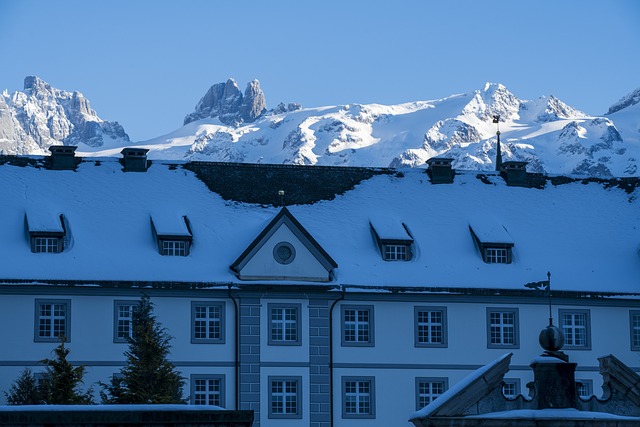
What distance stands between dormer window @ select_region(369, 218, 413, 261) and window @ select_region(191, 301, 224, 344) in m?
6.82

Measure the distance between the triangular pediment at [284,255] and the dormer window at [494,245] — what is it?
6.69 meters

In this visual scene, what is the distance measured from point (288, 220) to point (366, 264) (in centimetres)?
377

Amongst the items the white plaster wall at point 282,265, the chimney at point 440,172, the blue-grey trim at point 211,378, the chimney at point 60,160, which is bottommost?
the blue-grey trim at point 211,378

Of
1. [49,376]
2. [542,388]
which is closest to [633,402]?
[542,388]

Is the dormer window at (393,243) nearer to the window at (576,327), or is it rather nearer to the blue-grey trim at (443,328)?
the blue-grey trim at (443,328)

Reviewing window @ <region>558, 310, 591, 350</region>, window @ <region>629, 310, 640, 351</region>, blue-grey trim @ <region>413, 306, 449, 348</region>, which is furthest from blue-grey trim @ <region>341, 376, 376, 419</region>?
window @ <region>629, 310, 640, 351</region>

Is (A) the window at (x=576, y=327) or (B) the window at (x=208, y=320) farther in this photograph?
(A) the window at (x=576, y=327)

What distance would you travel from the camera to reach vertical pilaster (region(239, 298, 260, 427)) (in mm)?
58188

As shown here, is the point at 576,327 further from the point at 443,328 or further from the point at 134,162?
the point at 134,162

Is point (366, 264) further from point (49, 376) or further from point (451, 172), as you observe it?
point (49, 376)

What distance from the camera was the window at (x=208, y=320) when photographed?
193ft

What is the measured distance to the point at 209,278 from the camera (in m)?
58.7

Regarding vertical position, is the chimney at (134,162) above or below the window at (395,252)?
above

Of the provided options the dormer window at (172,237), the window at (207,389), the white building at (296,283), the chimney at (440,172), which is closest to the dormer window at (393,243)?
the white building at (296,283)
